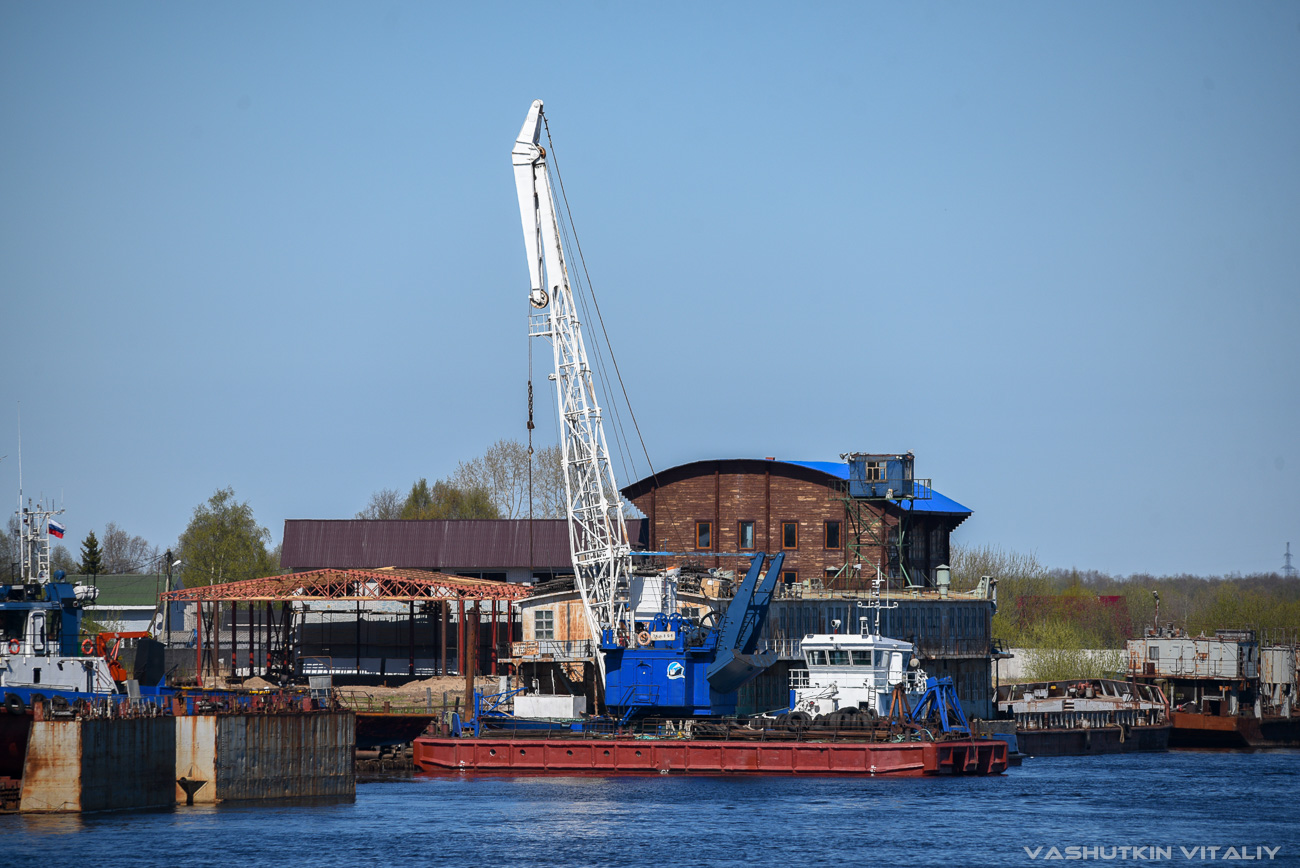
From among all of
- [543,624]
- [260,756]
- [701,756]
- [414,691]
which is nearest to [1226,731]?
[543,624]

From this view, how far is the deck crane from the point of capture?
70.8m

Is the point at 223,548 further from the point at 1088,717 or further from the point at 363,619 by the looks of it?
the point at 1088,717

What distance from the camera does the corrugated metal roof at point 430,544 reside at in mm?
99625

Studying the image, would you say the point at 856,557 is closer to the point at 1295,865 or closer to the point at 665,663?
the point at 665,663

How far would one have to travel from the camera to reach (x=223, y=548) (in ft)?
415

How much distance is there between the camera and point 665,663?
232ft

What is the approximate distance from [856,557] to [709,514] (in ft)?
30.5

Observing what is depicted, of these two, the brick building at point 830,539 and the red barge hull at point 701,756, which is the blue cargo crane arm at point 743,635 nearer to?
the red barge hull at point 701,756

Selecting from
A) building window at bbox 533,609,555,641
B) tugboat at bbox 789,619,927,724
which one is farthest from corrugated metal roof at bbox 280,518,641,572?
tugboat at bbox 789,619,927,724

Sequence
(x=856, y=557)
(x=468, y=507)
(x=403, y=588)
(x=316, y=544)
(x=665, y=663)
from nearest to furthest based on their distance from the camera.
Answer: (x=665, y=663)
(x=403, y=588)
(x=856, y=557)
(x=316, y=544)
(x=468, y=507)

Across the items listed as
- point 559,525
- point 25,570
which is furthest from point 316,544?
point 25,570

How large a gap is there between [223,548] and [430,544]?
32.2 meters


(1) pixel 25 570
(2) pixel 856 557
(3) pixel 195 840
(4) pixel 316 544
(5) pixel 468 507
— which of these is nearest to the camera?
(3) pixel 195 840

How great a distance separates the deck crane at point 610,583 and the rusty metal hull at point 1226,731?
31243 mm
